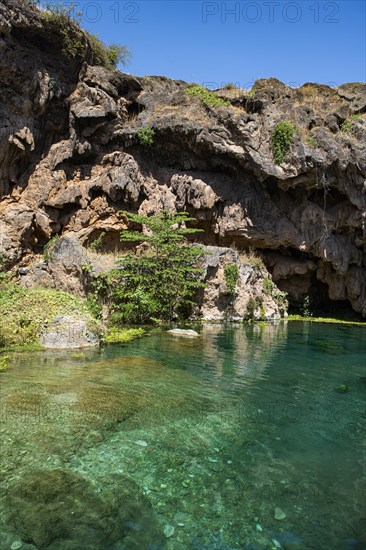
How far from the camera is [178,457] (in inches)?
188

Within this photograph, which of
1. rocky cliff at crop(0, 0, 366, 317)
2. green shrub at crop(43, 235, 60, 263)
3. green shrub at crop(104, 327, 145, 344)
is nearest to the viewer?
green shrub at crop(104, 327, 145, 344)

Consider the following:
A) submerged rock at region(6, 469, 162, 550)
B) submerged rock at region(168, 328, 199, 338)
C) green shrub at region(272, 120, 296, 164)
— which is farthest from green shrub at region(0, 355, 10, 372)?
green shrub at region(272, 120, 296, 164)

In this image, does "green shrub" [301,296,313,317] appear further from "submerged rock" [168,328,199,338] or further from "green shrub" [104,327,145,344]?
"green shrub" [104,327,145,344]

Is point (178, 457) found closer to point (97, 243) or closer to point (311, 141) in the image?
point (97, 243)

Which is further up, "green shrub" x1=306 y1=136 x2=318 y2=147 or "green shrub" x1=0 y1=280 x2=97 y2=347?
"green shrub" x1=306 y1=136 x2=318 y2=147

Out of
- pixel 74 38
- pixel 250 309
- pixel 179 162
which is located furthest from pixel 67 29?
pixel 250 309

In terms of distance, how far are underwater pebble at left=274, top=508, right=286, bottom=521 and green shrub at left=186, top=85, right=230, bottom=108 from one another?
2302 cm

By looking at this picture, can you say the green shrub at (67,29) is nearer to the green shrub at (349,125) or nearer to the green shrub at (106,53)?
the green shrub at (106,53)

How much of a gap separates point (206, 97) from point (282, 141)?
537 centimetres

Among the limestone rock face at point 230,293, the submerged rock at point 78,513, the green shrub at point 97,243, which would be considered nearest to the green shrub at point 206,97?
the limestone rock face at point 230,293

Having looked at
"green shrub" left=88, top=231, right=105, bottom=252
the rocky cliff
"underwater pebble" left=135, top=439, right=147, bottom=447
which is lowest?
"underwater pebble" left=135, top=439, right=147, bottom=447

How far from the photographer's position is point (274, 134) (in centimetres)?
2277

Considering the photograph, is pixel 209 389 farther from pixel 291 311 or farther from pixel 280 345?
pixel 291 311

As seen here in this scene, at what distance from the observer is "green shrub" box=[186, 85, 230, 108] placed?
23438mm
